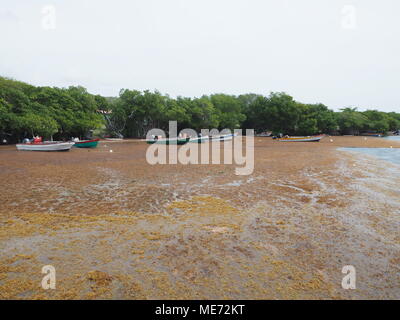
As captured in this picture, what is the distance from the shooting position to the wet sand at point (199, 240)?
3273 mm

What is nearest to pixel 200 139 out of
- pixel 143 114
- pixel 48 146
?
pixel 143 114

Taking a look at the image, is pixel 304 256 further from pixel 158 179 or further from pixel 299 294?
pixel 158 179

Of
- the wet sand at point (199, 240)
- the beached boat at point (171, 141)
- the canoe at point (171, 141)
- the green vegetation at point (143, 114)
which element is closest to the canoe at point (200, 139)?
A: the beached boat at point (171, 141)

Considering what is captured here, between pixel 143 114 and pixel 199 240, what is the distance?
38752 millimetres

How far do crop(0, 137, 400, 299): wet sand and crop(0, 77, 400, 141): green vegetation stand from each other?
22.2 metres

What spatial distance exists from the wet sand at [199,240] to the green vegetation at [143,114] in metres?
22.2

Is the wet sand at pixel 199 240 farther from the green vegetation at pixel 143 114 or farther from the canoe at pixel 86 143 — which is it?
the green vegetation at pixel 143 114

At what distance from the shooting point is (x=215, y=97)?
5450cm

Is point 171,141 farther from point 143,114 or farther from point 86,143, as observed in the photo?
point 143,114

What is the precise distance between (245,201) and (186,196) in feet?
6.25

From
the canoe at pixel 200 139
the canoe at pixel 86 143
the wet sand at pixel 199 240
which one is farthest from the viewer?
the canoe at pixel 200 139

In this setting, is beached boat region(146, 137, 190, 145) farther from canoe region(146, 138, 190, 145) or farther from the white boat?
the white boat

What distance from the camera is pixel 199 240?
4.69 m

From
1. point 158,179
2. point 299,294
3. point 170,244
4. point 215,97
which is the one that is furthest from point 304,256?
point 215,97
